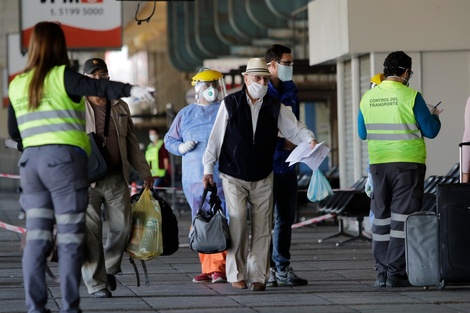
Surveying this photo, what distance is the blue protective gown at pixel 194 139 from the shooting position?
11.3 meters

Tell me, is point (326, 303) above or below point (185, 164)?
below

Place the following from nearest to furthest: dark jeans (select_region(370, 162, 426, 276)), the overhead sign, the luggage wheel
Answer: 1. the luggage wheel
2. dark jeans (select_region(370, 162, 426, 276))
3. the overhead sign

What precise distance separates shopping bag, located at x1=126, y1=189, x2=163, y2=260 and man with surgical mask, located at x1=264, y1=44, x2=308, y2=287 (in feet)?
3.85

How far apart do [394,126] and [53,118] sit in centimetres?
361

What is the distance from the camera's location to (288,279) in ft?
35.9

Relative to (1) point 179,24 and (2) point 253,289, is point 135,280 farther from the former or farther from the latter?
(1) point 179,24

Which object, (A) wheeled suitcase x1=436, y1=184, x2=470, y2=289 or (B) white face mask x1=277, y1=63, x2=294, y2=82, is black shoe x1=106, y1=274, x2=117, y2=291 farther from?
(A) wheeled suitcase x1=436, y1=184, x2=470, y2=289

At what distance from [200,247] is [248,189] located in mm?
618

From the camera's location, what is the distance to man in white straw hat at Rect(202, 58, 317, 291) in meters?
10.4

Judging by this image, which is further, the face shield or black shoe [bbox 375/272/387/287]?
the face shield

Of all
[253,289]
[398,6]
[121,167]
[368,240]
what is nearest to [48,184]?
[121,167]

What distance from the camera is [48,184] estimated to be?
26.4ft

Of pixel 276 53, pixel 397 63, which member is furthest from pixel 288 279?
pixel 397 63

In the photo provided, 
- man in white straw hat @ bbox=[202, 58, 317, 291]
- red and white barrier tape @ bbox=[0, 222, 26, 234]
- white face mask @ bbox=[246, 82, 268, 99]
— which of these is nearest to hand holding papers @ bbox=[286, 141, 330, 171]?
man in white straw hat @ bbox=[202, 58, 317, 291]
